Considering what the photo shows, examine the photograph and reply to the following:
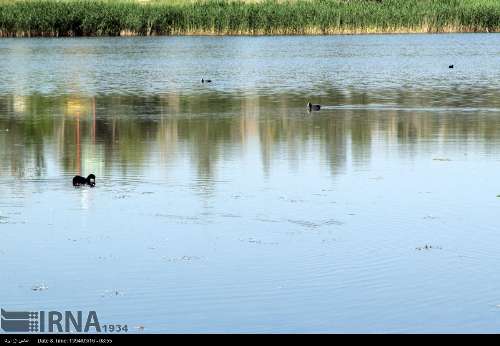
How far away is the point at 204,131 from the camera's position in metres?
23.2

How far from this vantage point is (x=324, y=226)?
1345cm

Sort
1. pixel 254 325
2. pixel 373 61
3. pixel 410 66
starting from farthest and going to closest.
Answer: pixel 373 61
pixel 410 66
pixel 254 325

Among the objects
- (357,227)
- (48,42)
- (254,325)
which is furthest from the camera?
(48,42)

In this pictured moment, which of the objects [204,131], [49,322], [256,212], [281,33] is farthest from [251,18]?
[49,322]

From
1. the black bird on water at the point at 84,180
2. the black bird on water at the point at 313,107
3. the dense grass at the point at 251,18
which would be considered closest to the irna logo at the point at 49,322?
the black bird on water at the point at 84,180

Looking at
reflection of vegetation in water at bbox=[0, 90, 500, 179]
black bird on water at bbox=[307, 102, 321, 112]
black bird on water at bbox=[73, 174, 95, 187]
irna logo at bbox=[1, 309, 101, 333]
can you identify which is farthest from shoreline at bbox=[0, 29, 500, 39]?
irna logo at bbox=[1, 309, 101, 333]

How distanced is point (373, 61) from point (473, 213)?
3804 cm

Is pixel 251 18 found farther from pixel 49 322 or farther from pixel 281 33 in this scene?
pixel 49 322

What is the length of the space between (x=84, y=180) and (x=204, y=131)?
7.23 metres

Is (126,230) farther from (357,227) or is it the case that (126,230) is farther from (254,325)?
(254,325)

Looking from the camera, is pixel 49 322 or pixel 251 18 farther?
pixel 251 18

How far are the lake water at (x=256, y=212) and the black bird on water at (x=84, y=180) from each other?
0.78 ft

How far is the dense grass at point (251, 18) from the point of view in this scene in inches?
2975

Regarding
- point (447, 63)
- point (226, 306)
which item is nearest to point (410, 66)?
point (447, 63)
